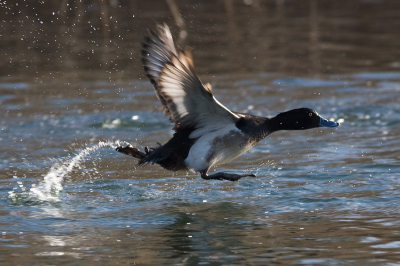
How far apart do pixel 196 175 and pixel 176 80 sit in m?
1.98

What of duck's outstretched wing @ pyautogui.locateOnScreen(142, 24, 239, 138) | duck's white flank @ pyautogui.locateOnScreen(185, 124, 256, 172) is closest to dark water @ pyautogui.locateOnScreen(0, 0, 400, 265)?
duck's white flank @ pyautogui.locateOnScreen(185, 124, 256, 172)

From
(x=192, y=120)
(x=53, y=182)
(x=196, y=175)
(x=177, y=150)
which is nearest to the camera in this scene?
(x=192, y=120)

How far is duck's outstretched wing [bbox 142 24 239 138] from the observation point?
5.43 meters

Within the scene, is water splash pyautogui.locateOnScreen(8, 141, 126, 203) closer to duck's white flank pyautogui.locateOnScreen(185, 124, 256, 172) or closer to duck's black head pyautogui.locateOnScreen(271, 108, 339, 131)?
duck's white flank pyautogui.locateOnScreen(185, 124, 256, 172)

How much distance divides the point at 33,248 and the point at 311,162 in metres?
3.71

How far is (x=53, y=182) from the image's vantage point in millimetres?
6957

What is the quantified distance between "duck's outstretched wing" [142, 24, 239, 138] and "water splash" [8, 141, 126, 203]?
5.26 ft

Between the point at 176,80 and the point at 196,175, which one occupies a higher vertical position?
the point at 176,80

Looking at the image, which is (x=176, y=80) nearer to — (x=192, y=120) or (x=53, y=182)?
(x=192, y=120)

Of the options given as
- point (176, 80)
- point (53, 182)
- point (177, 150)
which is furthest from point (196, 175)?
Result: point (176, 80)

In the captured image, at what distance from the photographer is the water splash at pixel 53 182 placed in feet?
21.0

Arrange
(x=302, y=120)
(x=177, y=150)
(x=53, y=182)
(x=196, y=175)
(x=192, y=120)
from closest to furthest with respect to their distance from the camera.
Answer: (x=192, y=120) < (x=177, y=150) < (x=302, y=120) < (x=53, y=182) < (x=196, y=175)

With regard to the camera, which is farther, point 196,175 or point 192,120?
point 196,175

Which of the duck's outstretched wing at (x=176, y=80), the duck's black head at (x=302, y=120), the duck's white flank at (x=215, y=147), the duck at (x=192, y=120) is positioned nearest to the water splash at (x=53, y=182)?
the duck at (x=192, y=120)
